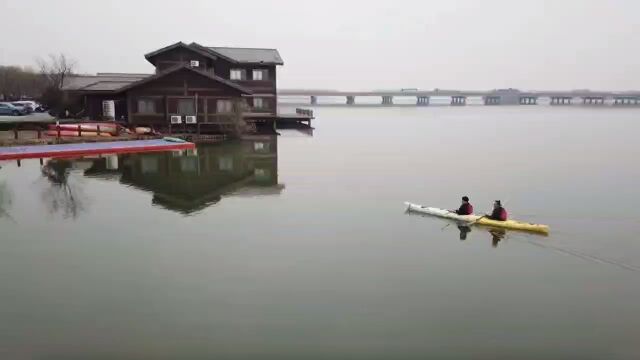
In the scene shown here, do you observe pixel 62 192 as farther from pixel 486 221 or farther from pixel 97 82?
pixel 97 82

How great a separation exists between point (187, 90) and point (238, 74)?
9616 mm

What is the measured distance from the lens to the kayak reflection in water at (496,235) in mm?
15648

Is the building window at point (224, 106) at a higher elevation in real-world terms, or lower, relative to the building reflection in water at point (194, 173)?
higher

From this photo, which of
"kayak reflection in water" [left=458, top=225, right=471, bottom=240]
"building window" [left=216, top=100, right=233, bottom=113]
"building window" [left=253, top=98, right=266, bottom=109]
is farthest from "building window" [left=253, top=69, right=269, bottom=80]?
"kayak reflection in water" [left=458, top=225, right=471, bottom=240]

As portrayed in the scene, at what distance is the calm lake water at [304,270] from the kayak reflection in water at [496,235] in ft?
0.43

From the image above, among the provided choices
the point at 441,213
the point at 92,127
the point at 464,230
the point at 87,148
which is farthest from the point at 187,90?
the point at 464,230

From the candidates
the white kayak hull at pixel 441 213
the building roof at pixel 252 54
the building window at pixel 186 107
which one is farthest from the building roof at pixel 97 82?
the white kayak hull at pixel 441 213

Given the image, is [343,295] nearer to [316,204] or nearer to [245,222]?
[245,222]

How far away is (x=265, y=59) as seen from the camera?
52500 millimetres

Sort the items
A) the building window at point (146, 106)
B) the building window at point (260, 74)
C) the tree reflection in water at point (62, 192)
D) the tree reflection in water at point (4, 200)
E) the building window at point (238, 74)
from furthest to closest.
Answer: the building window at point (260, 74), the building window at point (238, 74), the building window at point (146, 106), the tree reflection in water at point (62, 192), the tree reflection in water at point (4, 200)

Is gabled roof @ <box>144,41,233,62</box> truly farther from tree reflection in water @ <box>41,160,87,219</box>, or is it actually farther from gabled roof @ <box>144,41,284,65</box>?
tree reflection in water @ <box>41,160,87,219</box>

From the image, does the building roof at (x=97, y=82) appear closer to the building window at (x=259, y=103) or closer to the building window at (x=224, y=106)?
the building window at (x=224, y=106)

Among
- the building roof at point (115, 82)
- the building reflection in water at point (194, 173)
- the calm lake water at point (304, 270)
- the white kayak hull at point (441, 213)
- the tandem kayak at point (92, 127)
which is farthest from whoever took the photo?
the building roof at point (115, 82)

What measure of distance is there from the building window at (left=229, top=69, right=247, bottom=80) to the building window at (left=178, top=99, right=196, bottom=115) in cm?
889
